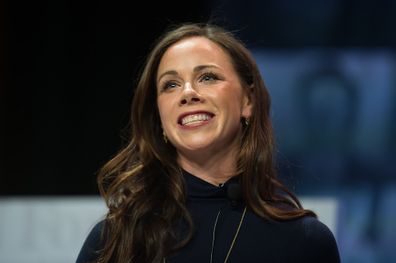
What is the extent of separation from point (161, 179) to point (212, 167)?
16 centimetres

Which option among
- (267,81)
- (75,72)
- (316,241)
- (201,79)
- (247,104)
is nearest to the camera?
(316,241)

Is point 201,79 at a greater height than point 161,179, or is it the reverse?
point 201,79

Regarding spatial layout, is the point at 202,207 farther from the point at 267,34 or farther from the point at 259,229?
the point at 267,34

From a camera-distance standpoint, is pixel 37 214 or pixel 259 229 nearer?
pixel 259 229

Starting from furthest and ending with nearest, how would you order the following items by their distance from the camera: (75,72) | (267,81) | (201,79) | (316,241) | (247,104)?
(75,72)
(267,81)
(247,104)
(201,79)
(316,241)

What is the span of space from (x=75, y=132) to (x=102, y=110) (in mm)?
177

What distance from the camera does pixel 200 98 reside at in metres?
1.88

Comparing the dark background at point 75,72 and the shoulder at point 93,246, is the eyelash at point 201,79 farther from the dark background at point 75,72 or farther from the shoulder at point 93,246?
the dark background at point 75,72

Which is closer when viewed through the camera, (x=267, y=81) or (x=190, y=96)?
(x=190, y=96)

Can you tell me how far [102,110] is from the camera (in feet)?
11.4

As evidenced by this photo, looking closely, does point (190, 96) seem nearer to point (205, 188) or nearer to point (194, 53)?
point (194, 53)

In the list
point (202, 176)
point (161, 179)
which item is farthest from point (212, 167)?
point (161, 179)

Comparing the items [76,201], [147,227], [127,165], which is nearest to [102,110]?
[76,201]

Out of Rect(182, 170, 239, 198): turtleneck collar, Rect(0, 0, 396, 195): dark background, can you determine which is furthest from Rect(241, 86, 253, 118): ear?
Rect(0, 0, 396, 195): dark background
